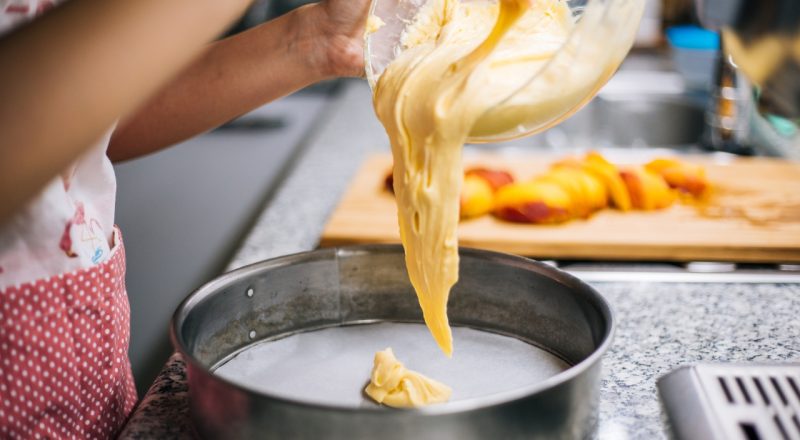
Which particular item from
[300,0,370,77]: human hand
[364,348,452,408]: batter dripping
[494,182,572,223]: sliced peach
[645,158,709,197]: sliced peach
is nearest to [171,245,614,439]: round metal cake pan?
[364,348,452,408]: batter dripping

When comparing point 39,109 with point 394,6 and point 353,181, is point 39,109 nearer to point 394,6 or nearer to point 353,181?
point 394,6

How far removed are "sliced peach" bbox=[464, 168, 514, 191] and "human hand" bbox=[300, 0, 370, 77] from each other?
48 cm

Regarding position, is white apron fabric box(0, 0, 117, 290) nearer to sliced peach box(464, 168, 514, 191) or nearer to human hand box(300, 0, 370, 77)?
human hand box(300, 0, 370, 77)

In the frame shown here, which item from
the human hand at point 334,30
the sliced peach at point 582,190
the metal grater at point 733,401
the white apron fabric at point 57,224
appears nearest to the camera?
the metal grater at point 733,401

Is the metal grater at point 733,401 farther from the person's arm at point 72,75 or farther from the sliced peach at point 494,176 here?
the sliced peach at point 494,176

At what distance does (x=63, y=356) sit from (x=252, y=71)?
1.49 feet

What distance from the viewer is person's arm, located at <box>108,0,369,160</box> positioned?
1.09 metres

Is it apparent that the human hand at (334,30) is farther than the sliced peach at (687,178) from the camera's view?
No

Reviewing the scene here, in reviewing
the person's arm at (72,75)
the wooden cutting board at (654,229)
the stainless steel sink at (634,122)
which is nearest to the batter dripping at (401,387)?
the person's arm at (72,75)

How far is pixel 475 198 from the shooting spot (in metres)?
1.43

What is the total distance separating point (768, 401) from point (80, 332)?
68 centimetres

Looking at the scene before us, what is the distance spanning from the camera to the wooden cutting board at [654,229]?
51.2 inches

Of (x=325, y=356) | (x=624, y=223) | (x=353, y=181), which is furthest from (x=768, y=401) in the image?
(x=353, y=181)

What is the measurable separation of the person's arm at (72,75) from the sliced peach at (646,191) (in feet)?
3.35
